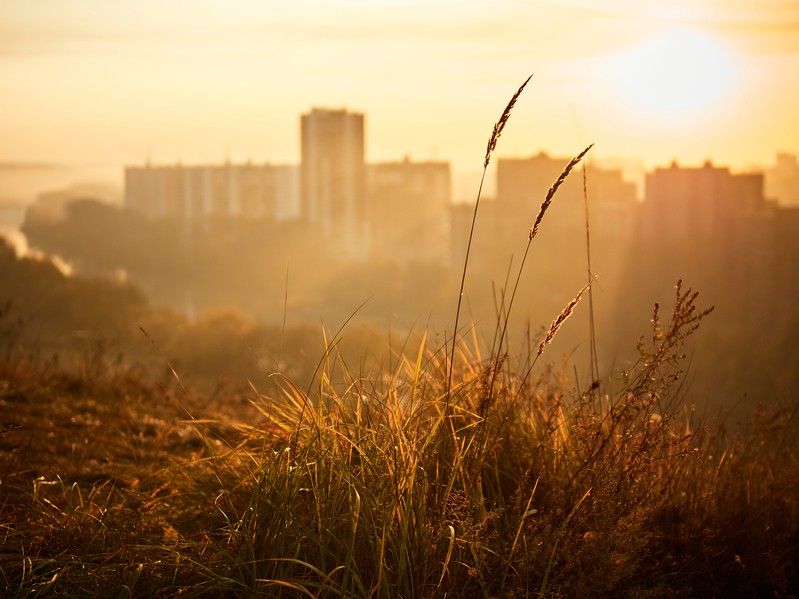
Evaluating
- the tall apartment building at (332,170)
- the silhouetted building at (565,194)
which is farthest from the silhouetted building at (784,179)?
the tall apartment building at (332,170)

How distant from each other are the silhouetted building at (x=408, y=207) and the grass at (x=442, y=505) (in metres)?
64.7

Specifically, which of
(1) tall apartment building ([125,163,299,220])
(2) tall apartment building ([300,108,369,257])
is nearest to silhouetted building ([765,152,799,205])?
(2) tall apartment building ([300,108,369,257])

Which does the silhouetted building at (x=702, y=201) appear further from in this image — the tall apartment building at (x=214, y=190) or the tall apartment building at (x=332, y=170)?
the tall apartment building at (x=214, y=190)

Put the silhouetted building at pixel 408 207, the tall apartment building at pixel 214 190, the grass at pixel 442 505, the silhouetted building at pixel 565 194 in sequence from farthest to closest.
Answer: the silhouetted building at pixel 408 207 < the tall apartment building at pixel 214 190 < the silhouetted building at pixel 565 194 < the grass at pixel 442 505

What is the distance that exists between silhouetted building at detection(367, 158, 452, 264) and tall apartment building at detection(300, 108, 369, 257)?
406 cm

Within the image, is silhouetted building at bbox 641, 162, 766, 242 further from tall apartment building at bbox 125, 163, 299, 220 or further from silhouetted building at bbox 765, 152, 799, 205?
tall apartment building at bbox 125, 163, 299, 220

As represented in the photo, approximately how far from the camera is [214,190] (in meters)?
63.5

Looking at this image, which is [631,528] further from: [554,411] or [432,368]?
[432,368]

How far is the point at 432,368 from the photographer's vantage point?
2945mm

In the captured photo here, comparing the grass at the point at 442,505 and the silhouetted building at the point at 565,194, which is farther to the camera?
the silhouetted building at the point at 565,194

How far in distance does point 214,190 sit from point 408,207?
16097mm

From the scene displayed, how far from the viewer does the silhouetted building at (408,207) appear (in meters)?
69.8

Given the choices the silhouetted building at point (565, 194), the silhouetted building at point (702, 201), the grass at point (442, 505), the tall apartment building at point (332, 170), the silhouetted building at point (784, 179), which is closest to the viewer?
the grass at point (442, 505)

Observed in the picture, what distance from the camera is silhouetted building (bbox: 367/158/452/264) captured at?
229ft
